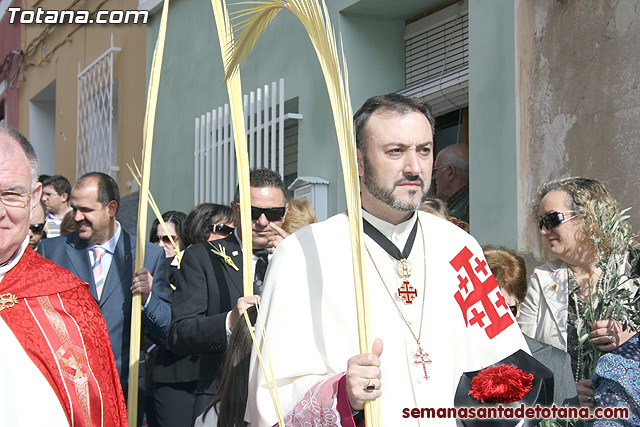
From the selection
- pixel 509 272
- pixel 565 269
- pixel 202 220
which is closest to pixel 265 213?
pixel 509 272

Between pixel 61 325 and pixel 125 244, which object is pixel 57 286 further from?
pixel 125 244

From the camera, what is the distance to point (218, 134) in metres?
9.57

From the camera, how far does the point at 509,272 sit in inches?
165

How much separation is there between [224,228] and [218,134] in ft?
13.9

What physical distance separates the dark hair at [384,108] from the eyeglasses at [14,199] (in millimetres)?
1104

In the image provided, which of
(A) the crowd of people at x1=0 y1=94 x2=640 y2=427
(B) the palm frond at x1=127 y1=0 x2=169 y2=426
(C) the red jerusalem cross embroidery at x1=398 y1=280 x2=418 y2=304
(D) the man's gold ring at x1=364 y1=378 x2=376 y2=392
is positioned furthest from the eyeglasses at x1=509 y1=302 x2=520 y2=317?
(D) the man's gold ring at x1=364 y1=378 x2=376 y2=392

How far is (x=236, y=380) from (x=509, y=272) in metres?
1.51

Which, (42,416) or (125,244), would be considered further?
(125,244)

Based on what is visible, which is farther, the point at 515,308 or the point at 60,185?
the point at 60,185

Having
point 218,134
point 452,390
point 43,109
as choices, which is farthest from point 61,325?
point 43,109

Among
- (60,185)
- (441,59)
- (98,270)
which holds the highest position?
(441,59)

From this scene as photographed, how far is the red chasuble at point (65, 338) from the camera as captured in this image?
267 cm

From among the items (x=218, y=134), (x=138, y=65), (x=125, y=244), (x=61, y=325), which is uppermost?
(x=138, y=65)

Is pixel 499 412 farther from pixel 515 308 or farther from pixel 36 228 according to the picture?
pixel 36 228
